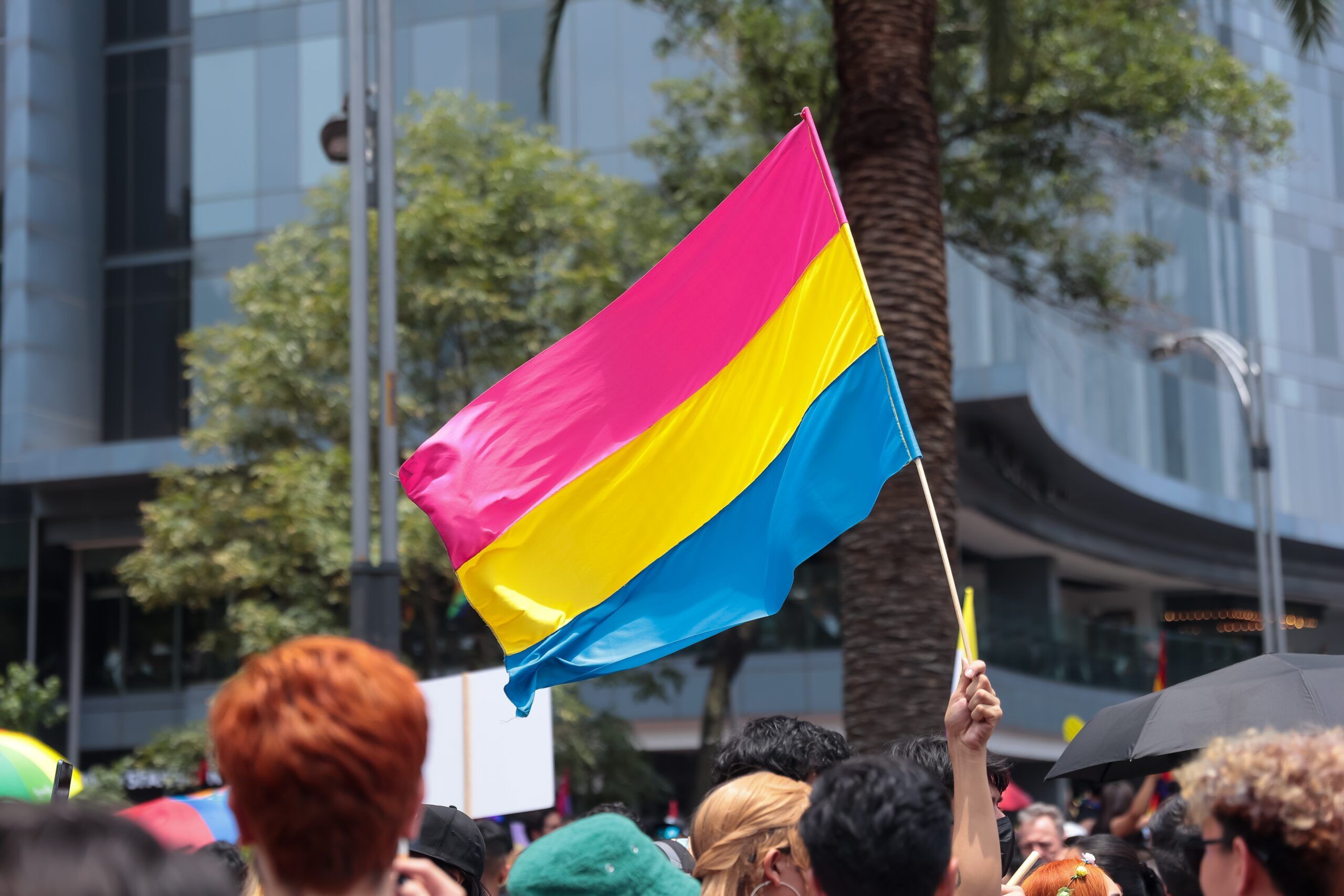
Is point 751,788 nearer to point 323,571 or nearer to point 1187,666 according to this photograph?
point 323,571

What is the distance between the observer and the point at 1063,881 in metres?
4.64

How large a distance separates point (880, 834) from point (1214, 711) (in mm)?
2744

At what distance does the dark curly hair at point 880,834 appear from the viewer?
277 cm

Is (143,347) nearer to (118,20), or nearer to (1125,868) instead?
(118,20)

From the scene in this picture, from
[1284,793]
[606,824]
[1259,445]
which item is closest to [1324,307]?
[1259,445]

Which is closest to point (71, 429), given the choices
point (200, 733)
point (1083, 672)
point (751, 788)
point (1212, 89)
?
point (200, 733)

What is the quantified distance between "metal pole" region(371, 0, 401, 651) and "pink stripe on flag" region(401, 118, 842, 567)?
4507 millimetres

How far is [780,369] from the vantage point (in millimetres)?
5496

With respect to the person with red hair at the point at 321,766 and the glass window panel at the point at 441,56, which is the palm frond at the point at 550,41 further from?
the glass window panel at the point at 441,56

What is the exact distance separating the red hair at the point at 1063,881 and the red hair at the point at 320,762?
113 inches

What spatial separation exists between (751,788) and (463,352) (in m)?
15.4

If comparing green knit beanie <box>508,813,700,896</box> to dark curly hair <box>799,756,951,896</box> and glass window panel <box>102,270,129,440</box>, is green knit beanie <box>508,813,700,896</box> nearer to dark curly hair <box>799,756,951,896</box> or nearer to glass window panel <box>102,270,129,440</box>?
dark curly hair <box>799,756,951,896</box>

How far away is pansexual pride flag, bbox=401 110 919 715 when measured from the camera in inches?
207

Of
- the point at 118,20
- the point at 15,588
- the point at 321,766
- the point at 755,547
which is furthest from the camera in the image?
the point at 118,20
